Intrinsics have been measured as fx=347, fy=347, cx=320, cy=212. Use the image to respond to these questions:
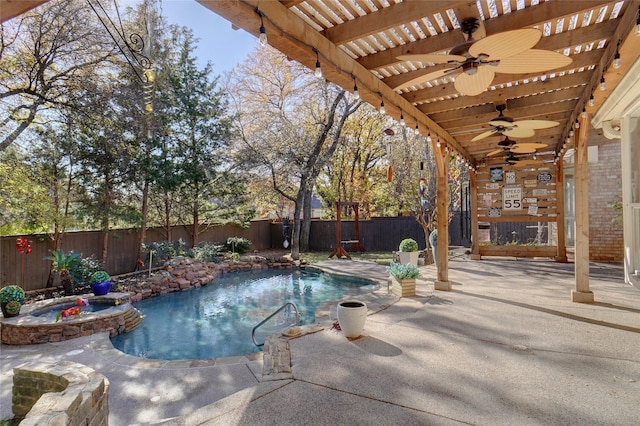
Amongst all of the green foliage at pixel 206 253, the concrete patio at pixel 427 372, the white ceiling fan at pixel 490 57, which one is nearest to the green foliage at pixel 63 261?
the concrete patio at pixel 427 372

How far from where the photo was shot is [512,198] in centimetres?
902

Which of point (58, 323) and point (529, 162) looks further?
point (529, 162)

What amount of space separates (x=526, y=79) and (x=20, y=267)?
32.4 feet

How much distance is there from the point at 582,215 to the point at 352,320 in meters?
3.47

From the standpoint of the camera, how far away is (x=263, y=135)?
12.5m

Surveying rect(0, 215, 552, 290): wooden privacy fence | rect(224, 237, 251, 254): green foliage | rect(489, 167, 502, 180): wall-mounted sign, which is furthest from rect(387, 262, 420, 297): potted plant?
rect(224, 237, 251, 254): green foliage

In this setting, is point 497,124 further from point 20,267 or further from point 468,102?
point 20,267

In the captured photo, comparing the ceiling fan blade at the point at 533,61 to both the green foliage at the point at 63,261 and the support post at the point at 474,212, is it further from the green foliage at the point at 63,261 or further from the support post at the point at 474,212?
the green foliage at the point at 63,261

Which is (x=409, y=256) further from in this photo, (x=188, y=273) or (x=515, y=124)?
(x=188, y=273)

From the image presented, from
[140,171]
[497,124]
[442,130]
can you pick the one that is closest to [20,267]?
[140,171]

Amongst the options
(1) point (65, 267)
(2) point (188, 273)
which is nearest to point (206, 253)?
(2) point (188, 273)

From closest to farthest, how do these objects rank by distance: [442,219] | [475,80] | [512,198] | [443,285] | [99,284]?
[475,80]
[443,285]
[442,219]
[99,284]
[512,198]

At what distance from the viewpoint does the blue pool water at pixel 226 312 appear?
17.2 feet

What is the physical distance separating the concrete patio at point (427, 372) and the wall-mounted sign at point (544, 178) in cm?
409
